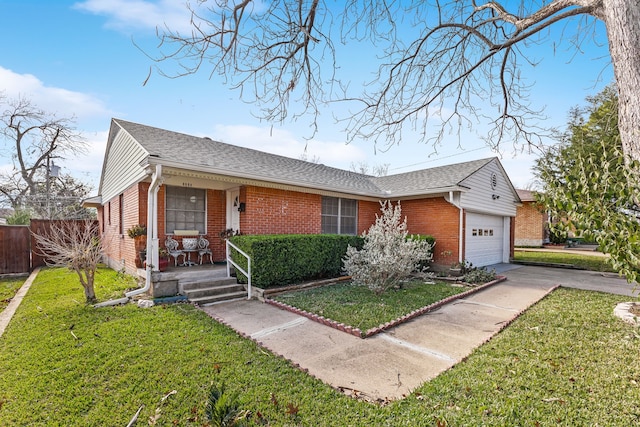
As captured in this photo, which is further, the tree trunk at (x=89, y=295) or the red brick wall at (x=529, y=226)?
the red brick wall at (x=529, y=226)

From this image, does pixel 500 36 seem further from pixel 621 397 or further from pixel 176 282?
pixel 176 282

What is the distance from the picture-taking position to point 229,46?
14.1 ft

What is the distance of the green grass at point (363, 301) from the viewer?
17.7 ft

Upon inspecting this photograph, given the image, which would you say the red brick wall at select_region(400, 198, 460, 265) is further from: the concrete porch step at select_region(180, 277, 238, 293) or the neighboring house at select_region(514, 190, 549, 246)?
the neighboring house at select_region(514, 190, 549, 246)

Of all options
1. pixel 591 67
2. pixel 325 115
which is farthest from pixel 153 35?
pixel 591 67

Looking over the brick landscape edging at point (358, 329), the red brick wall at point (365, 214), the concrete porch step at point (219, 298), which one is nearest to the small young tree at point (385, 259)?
the brick landscape edging at point (358, 329)

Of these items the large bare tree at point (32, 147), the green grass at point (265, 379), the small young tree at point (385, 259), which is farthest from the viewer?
the large bare tree at point (32, 147)

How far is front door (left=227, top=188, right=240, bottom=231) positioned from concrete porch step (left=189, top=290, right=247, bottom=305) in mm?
2302

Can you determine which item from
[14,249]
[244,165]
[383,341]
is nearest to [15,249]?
[14,249]

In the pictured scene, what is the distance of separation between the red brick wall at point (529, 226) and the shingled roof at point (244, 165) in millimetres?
14137

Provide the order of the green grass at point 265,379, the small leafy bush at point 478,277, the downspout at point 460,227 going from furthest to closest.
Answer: the downspout at point 460,227 → the small leafy bush at point 478,277 → the green grass at point 265,379

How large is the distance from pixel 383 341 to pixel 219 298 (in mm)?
3971

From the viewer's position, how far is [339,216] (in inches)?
444

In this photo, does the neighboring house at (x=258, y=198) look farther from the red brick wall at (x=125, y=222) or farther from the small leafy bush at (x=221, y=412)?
the small leafy bush at (x=221, y=412)
